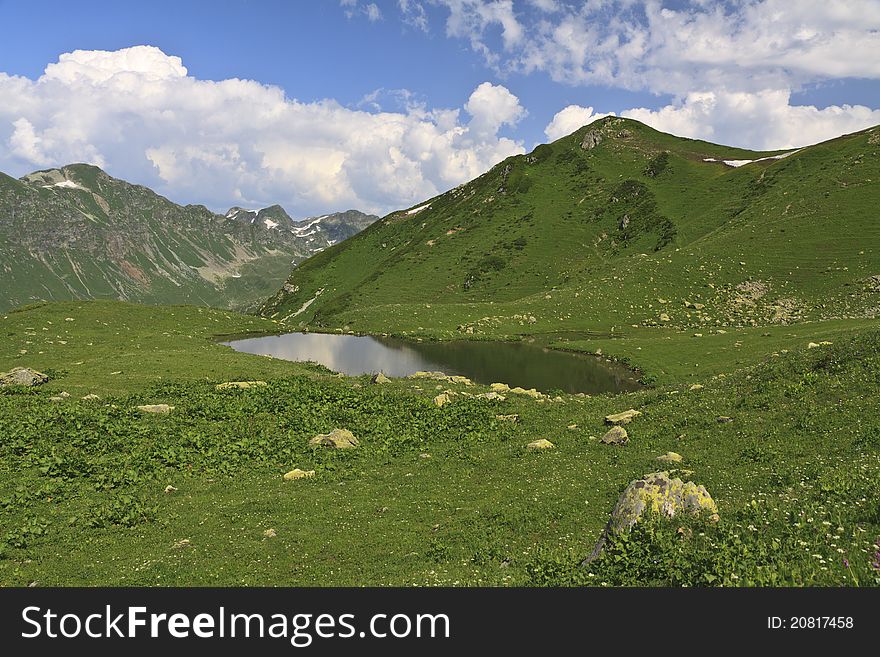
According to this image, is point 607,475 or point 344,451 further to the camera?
point 344,451

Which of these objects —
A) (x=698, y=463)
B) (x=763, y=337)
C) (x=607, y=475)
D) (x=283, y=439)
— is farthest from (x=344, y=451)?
(x=763, y=337)

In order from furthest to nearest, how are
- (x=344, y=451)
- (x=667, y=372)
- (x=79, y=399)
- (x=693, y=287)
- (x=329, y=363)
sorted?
(x=693, y=287) < (x=329, y=363) < (x=667, y=372) < (x=79, y=399) < (x=344, y=451)

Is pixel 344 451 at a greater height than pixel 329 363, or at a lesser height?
lesser

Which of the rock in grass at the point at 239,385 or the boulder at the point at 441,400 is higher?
the rock in grass at the point at 239,385

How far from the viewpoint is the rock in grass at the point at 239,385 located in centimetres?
4312

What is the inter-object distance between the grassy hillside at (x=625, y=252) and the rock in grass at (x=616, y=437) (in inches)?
1676

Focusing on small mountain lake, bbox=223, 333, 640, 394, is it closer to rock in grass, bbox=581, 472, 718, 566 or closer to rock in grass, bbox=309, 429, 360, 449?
rock in grass, bbox=309, 429, 360, 449

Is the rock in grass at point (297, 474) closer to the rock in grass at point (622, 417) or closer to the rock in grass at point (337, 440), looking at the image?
the rock in grass at point (337, 440)

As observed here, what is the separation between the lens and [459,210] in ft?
616

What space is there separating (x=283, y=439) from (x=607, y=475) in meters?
20.1

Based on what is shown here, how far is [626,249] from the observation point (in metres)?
134

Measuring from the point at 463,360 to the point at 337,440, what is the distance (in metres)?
38.2

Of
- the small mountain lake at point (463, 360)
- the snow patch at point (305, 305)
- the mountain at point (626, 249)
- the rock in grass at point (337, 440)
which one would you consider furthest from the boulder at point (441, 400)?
the snow patch at point (305, 305)

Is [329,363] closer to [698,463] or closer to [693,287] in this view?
[698,463]
